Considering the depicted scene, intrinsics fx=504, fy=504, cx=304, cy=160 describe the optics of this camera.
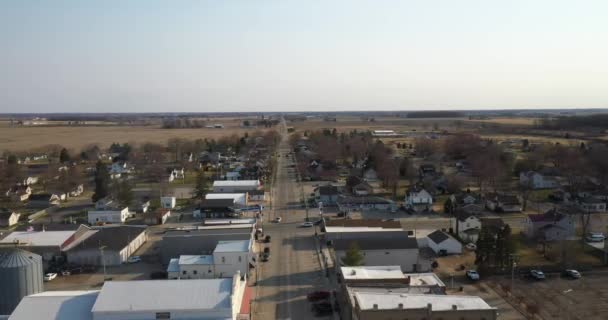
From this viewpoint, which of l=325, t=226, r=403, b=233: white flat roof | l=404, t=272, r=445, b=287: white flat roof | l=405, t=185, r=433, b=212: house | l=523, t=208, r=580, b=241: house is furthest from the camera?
l=405, t=185, r=433, b=212: house

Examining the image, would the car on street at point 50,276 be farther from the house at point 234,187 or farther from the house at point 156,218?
the house at point 234,187

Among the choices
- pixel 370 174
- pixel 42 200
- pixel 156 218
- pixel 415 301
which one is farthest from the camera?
pixel 370 174

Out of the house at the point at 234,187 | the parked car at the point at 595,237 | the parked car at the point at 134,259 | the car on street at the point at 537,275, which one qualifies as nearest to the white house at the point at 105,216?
the house at the point at 234,187

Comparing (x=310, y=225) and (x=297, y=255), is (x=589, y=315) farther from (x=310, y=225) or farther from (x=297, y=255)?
(x=310, y=225)

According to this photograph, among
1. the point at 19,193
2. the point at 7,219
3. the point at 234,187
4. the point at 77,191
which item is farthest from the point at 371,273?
the point at 19,193

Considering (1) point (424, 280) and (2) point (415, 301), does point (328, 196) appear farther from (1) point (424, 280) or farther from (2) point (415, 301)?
(2) point (415, 301)

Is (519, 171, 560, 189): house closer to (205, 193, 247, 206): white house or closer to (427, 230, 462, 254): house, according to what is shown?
(427, 230, 462, 254): house

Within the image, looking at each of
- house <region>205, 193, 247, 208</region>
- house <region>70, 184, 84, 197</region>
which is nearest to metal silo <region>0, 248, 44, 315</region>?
house <region>205, 193, 247, 208</region>
